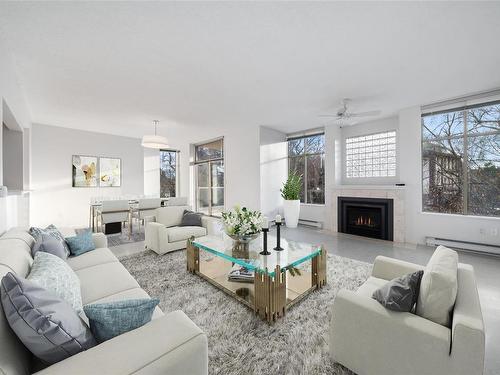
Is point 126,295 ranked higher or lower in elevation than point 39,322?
lower

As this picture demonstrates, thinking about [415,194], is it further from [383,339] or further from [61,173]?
[61,173]

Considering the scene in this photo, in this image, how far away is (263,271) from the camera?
6.45 feet

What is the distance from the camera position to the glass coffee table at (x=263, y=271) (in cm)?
194

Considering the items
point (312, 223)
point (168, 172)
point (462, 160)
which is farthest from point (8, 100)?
point (462, 160)

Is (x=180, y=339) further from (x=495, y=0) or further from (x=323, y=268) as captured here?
(x=495, y=0)

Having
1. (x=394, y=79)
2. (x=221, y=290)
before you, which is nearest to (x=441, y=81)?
(x=394, y=79)

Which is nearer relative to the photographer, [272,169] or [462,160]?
[462,160]

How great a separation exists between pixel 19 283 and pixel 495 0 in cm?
373

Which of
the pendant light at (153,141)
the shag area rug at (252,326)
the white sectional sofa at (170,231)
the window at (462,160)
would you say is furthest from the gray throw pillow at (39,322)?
the window at (462,160)

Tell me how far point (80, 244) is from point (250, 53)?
9.63 feet

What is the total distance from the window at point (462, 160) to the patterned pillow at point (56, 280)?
5.54 m

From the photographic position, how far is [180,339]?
38.3 inches

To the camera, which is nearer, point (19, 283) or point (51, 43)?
point (19, 283)

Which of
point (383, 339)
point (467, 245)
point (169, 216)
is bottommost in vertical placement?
point (467, 245)
